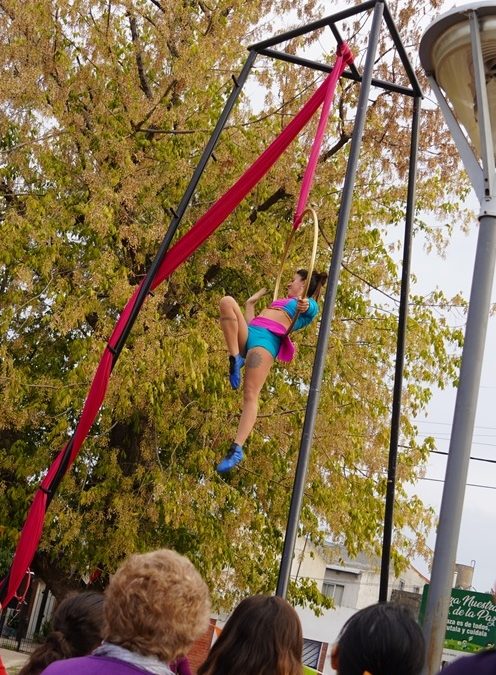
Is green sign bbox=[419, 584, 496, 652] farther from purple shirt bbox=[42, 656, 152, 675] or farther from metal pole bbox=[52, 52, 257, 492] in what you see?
purple shirt bbox=[42, 656, 152, 675]

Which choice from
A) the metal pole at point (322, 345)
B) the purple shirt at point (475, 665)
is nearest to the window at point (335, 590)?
the metal pole at point (322, 345)

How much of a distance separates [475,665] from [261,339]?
13.5ft

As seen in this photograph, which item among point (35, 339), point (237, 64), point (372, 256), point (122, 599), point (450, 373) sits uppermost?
point (237, 64)

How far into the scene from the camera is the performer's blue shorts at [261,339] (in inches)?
227

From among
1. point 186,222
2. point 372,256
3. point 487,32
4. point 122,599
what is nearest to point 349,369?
point 372,256

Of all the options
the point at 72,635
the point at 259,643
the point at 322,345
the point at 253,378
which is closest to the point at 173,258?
the point at 253,378

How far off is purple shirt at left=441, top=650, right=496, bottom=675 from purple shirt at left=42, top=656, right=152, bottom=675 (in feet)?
2.31

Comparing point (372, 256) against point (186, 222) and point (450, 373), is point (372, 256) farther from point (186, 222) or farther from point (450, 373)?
point (186, 222)

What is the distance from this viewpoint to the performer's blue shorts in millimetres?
5777

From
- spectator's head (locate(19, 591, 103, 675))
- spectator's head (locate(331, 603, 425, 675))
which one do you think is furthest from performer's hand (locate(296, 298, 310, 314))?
spectator's head (locate(331, 603, 425, 675))

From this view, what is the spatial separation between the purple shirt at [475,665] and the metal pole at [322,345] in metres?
2.75

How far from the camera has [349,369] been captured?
11.5 metres

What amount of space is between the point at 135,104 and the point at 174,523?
4.36m

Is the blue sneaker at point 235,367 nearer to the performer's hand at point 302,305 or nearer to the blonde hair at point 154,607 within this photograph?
the performer's hand at point 302,305
